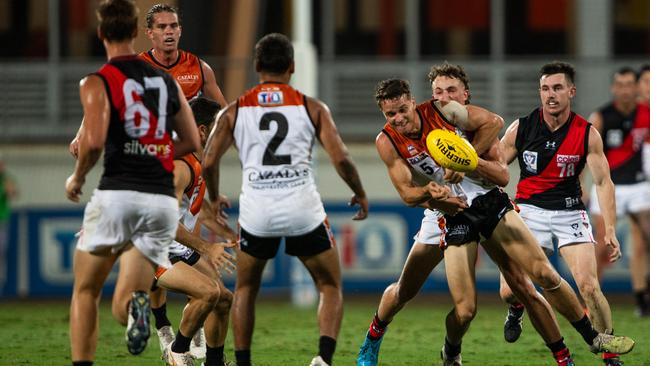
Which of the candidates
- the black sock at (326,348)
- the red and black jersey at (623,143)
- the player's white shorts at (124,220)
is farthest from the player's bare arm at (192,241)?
the red and black jersey at (623,143)

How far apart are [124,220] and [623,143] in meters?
8.10

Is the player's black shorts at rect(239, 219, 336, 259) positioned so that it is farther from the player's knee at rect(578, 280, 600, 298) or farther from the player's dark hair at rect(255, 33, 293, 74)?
the player's knee at rect(578, 280, 600, 298)

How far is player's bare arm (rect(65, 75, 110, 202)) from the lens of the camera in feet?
21.2

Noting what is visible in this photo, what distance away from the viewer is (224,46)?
19531 millimetres

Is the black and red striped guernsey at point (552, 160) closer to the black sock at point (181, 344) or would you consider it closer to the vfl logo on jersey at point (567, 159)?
the vfl logo on jersey at point (567, 159)

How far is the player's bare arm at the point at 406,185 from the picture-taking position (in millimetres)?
7539

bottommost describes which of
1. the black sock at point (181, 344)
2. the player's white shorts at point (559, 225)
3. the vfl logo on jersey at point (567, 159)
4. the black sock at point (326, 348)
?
the black sock at point (181, 344)

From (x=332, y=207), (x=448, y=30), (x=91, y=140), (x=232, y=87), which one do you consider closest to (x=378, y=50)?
(x=448, y=30)

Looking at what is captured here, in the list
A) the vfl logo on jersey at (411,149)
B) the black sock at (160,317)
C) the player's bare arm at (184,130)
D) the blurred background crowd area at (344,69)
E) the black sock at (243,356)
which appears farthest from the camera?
the blurred background crowd area at (344,69)

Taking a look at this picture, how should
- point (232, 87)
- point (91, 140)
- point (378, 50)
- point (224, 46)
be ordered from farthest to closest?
1. point (378, 50)
2. point (224, 46)
3. point (232, 87)
4. point (91, 140)

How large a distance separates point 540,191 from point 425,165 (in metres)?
1.51

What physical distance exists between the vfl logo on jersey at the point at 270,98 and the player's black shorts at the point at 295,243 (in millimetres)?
786

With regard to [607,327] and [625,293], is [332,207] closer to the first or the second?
[625,293]

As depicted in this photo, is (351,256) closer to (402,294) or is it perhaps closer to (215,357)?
(402,294)
